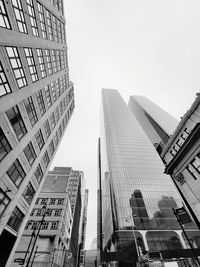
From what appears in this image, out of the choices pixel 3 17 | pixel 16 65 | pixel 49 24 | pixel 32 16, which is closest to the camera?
pixel 3 17

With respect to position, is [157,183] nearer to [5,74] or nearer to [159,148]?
[159,148]

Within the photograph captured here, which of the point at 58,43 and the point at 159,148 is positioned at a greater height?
Answer: the point at 58,43

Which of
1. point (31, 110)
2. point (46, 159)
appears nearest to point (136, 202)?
point (46, 159)

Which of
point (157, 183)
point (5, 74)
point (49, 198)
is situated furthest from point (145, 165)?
point (5, 74)

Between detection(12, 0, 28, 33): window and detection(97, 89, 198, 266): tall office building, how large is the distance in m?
36.3

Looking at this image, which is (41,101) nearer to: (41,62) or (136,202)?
(41,62)

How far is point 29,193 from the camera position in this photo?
24859 mm

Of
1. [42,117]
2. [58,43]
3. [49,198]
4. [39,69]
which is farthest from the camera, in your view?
[49,198]

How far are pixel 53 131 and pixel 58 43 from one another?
20.9 m

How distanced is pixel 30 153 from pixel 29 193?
7184 millimetres

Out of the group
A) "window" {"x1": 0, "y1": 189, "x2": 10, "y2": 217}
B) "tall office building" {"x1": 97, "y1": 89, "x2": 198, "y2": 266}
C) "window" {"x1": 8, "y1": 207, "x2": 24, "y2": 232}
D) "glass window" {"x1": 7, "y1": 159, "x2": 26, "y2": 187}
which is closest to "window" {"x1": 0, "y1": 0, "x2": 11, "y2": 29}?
"glass window" {"x1": 7, "y1": 159, "x2": 26, "y2": 187}

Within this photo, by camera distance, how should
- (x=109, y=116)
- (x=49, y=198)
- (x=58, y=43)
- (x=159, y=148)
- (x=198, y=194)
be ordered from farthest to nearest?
(x=109, y=116) < (x=49, y=198) < (x=159, y=148) < (x=58, y=43) < (x=198, y=194)

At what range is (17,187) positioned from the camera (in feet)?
67.7

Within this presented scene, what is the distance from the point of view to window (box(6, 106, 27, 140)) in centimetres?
1867
